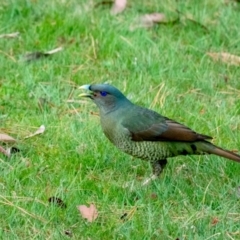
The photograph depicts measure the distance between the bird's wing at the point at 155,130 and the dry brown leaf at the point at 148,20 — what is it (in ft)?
8.50

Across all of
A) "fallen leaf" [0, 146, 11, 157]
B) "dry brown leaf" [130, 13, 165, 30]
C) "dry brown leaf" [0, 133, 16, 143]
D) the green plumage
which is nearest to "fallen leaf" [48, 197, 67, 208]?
the green plumage

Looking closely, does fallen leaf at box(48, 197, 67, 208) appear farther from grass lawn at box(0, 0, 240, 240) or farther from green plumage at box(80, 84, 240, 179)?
green plumage at box(80, 84, 240, 179)

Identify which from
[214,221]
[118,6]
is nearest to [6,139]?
[214,221]

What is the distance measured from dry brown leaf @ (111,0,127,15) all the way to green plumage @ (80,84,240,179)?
113 inches

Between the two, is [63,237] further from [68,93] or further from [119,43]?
[119,43]

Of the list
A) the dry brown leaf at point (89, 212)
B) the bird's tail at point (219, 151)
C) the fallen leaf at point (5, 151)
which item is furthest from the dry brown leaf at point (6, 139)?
the bird's tail at point (219, 151)

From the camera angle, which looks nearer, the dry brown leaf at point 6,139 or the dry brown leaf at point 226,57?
the dry brown leaf at point 6,139

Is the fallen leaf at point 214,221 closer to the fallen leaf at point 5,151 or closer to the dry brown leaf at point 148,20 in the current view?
the fallen leaf at point 5,151

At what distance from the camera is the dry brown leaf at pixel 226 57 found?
870cm

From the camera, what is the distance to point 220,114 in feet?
25.3

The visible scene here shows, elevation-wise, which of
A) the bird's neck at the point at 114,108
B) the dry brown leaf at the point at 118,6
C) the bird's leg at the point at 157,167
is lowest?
the dry brown leaf at the point at 118,6

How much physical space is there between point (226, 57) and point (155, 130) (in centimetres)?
224

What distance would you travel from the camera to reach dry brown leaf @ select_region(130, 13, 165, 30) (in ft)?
30.4

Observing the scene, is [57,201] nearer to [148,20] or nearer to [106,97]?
[106,97]
